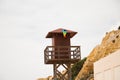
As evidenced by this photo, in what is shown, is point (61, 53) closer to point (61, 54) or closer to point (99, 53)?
point (61, 54)

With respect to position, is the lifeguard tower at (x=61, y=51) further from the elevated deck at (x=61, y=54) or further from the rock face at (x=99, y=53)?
the rock face at (x=99, y=53)

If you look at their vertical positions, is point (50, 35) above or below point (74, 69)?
above

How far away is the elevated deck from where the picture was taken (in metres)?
31.7

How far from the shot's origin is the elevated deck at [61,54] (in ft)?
104

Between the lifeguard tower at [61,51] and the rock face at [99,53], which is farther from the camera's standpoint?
the rock face at [99,53]

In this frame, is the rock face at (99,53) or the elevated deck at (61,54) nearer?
the elevated deck at (61,54)

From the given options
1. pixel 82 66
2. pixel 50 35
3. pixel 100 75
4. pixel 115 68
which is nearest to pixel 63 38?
pixel 50 35

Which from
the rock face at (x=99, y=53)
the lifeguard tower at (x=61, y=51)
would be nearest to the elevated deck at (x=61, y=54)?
the lifeguard tower at (x=61, y=51)

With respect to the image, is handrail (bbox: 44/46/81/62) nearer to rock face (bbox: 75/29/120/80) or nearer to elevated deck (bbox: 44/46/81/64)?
elevated deck (bbox: 44/46/81/64)

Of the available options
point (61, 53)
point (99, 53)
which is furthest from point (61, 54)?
point (99, 53)

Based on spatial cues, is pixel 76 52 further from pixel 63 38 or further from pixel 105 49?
pixel 105 49

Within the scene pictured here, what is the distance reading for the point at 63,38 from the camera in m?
33.1

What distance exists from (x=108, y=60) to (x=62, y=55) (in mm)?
14525

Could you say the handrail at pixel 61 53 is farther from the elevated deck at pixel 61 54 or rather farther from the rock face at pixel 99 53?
the rock face at pixel 99 53
